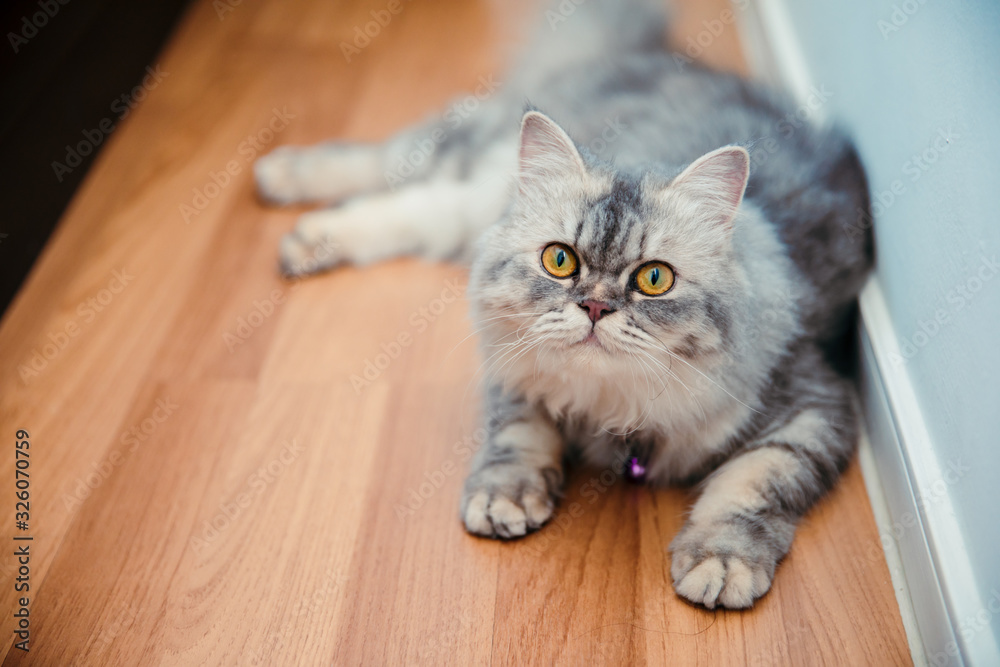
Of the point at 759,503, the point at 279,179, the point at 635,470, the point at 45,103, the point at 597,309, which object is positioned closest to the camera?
the point at 597,309

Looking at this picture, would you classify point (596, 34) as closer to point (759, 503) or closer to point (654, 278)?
point (654, 278)

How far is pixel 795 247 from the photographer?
56.3 inches

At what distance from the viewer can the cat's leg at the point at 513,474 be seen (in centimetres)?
132

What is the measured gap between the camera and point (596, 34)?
2.16 meters

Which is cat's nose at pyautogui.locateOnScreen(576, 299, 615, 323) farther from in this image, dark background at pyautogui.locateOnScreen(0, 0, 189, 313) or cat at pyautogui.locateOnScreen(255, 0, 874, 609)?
dark background at pyautogui.locateOnScreen(0, 0, 189, 313)

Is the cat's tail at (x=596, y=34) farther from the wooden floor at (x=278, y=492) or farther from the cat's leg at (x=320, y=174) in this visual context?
the wooden floor at (x=278, y=492)

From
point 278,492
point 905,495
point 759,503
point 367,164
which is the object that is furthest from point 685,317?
point 367,164

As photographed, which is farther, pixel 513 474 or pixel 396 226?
pixel 396 226

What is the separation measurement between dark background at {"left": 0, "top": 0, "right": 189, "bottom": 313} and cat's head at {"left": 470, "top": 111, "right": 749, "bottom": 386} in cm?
132

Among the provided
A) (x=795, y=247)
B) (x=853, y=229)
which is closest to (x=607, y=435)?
(x=795, y=247)

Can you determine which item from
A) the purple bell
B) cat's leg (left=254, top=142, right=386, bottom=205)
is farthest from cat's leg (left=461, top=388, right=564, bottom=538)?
cat's leg (left=254, top=142, right=386, bottom=205)

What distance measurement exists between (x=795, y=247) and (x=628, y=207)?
44 centimetres

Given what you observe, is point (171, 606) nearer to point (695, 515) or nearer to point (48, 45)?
point (695, 515)

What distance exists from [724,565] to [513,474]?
390 millimetres
